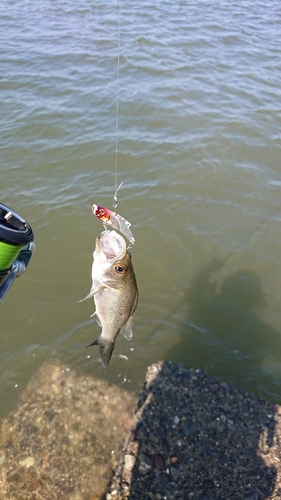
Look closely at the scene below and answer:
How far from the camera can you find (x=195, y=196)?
27.9 feet

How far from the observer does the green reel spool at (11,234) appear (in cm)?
278

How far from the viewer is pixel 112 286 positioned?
316 centimetres

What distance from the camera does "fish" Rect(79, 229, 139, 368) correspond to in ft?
9.80

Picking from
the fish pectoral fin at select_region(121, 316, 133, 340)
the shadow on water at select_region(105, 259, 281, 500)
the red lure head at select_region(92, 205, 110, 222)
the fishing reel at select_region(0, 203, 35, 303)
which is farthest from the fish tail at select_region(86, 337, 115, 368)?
the shadow on water at select_region(105, 259, 281, 500)

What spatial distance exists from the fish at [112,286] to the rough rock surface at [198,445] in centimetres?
185

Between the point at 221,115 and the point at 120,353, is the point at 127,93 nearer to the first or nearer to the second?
the point at 221,115

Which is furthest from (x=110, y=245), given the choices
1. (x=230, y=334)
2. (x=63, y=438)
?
(x=230, y=334)

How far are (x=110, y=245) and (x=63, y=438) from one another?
10.4 ft

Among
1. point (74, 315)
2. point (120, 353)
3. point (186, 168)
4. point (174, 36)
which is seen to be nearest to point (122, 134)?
point (186, 168)

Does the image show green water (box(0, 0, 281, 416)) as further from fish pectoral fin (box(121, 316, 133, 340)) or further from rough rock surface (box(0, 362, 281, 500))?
fish pectoral fin (box(121, 316, 133, 340))

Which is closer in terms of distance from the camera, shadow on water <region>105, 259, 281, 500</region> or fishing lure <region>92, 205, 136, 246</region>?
fishing lure <region>92, 205, 136, 246</region>

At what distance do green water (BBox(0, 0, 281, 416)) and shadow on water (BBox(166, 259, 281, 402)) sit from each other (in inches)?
0.8

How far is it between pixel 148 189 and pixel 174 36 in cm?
916

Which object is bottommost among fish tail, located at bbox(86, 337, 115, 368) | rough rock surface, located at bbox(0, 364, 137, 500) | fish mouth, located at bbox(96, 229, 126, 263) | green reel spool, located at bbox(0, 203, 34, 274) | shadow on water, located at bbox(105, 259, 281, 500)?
rough rock surface, located at bbox(0, 364, 137, 500)
